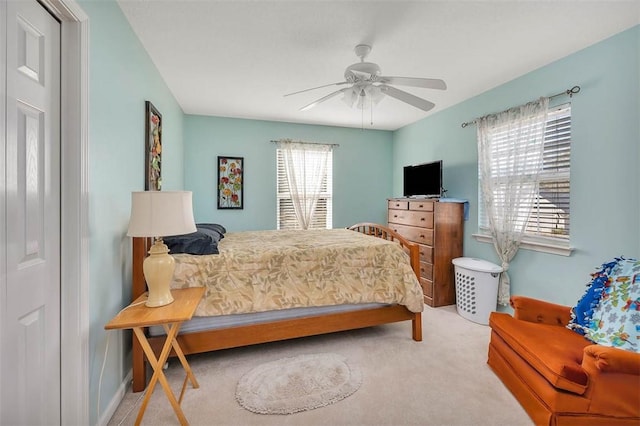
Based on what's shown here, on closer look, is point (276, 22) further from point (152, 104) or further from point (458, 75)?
point (458, 75)

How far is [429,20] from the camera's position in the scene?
196 cm

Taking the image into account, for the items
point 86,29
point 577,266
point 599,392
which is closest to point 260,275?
point 86,29

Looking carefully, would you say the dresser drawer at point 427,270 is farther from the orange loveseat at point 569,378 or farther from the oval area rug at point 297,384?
the oval area rug at point 297,384

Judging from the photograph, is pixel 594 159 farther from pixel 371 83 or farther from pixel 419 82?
pixel 371 83

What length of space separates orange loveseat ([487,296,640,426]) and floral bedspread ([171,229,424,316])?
0.83 m

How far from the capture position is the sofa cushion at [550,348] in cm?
143

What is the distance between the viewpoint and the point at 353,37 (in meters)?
2.15

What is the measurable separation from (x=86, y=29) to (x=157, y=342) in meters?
1.88

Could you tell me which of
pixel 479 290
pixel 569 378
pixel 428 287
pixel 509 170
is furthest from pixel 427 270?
pixel 569 378

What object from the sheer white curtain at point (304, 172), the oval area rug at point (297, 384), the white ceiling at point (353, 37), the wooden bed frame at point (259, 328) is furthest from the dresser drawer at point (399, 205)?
the oval area rug at point (297, 384)

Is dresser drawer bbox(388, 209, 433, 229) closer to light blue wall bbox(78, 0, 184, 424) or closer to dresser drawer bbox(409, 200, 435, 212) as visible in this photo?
dresser drawer bbox(409, 200, 435, 212)

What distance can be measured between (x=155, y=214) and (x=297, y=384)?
141 centimetres

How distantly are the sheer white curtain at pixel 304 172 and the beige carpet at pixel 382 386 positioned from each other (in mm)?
2225

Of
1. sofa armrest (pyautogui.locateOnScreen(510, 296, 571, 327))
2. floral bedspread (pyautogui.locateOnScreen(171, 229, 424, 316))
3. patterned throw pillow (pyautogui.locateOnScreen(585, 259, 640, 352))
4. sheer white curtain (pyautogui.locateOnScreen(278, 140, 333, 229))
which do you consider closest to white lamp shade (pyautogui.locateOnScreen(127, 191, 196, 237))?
floral bedspread (pyautogui.locateOnScreen(171, 229, 424, 316))
